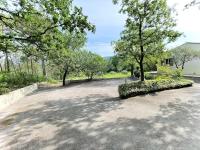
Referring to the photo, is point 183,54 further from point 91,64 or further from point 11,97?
point 11,97

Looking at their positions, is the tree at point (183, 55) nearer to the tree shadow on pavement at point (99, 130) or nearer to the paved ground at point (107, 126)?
the paved ground at point (107, 126)

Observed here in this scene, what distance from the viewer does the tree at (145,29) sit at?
14.0 m

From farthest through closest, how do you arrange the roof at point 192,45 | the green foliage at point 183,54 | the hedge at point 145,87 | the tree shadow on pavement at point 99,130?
the roof at point 192,45
the green foliage at point 183,54
the hedge at point 145,87
the tree shadow on pavement at point 99,130

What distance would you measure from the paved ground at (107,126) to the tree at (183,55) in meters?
19.9

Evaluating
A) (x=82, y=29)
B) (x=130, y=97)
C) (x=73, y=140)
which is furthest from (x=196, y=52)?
(x=73, y=140)

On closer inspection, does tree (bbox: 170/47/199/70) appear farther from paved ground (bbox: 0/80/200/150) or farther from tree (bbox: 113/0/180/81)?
paved ground (bbox: 0/80/200/150)

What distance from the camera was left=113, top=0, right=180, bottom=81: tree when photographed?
45.9ft

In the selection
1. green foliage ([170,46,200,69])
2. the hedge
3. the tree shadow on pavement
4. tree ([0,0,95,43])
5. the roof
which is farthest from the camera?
the roof

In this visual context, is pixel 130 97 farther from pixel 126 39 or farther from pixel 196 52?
pixel 196 52

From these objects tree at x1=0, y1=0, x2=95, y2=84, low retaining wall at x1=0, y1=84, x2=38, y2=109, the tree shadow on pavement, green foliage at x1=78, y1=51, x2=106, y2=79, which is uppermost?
tree at x1=0, y1=0, x2=95, y2=84

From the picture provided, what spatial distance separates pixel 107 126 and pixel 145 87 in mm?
6350

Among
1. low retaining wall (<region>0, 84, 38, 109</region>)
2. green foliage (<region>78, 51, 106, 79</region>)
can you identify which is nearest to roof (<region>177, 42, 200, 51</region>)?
green foliage (<region>78, 51, 106, 79</region>)

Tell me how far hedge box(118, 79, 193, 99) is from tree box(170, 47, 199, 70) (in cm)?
1577

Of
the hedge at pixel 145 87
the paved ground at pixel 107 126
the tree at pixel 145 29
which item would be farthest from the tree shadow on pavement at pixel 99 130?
the tree at pixel 145 29
